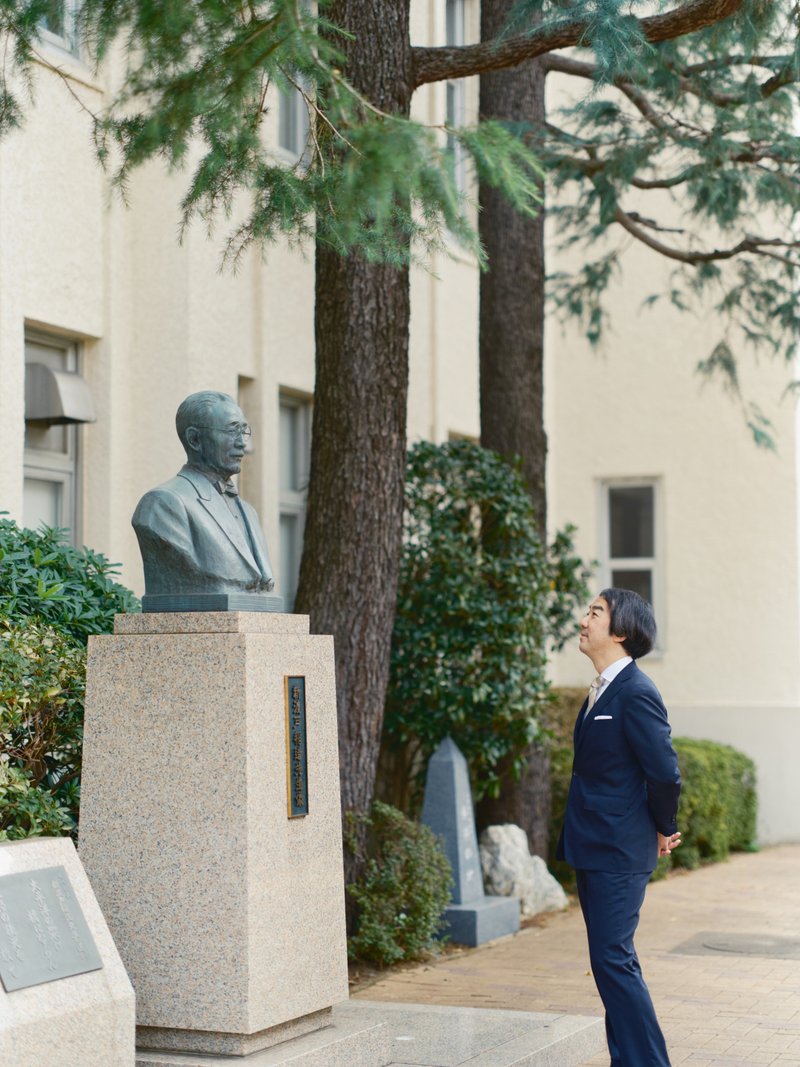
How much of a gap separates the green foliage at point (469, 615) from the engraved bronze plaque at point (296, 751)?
14.0 feet

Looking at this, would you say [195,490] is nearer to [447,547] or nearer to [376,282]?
[376,282]

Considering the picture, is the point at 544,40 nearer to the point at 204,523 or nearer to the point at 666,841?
the point at 204,523

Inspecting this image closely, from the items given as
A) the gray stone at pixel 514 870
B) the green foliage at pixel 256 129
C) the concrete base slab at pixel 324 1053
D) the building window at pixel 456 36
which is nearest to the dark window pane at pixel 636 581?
the building window at pixel 456 36

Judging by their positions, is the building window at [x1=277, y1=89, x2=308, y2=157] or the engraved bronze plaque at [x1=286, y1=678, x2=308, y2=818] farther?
the building window at [x1=277, y1=89, x2=308, y2=157]

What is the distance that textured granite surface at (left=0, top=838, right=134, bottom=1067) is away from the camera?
15.8ft

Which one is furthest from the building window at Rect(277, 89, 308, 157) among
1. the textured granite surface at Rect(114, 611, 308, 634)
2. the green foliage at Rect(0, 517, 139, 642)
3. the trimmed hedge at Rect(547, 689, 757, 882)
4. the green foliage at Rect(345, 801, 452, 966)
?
the textured granite surface at Rect(114, 611, 308, 634)

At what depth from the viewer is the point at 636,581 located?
1703 cm

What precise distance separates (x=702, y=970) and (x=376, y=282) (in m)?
4.40

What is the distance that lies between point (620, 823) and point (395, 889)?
11.4ft

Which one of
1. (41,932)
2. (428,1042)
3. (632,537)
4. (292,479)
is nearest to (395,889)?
(428,1042)

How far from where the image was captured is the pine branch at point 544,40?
295 inches

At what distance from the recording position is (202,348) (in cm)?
1093

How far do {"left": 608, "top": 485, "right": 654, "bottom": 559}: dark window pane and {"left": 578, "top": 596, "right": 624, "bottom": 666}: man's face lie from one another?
36.6 ft

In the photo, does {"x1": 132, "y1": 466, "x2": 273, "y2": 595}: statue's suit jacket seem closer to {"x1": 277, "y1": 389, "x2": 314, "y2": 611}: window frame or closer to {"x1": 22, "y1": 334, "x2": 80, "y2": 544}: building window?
{"x1": 22, "y1": 334, "x2": 80, "y2": 544}: building window
